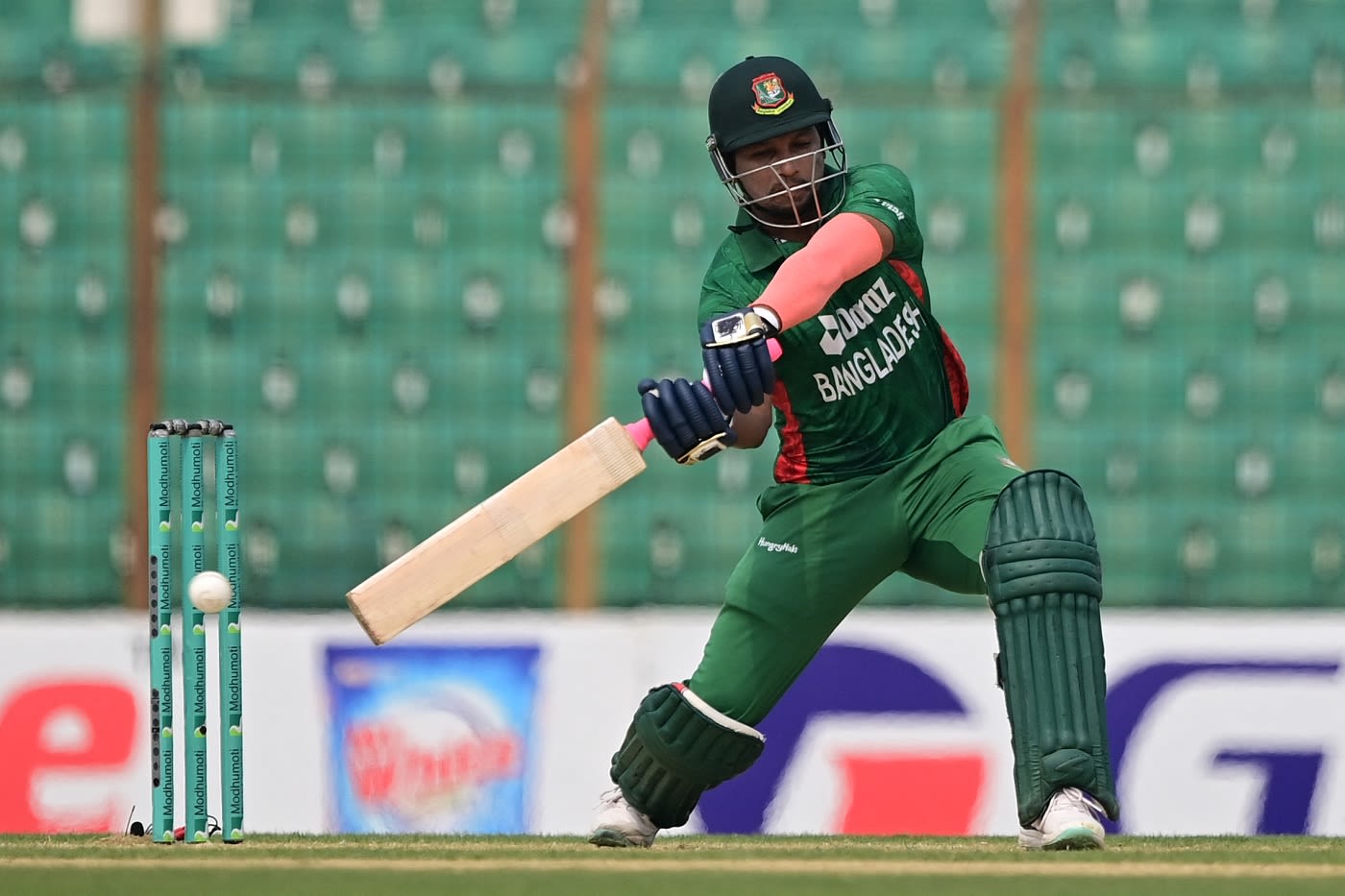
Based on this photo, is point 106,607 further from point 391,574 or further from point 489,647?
point 391,574

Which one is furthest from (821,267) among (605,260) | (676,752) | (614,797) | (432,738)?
(605,260)

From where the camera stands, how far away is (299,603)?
6.19 m

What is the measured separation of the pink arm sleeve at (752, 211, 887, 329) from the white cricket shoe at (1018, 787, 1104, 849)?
30.7 inches

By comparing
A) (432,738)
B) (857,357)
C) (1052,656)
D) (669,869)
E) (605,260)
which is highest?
(605,260)

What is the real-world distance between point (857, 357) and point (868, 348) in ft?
0.07

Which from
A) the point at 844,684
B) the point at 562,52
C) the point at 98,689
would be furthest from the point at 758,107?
the point at 562,52

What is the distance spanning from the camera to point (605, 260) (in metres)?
6.29

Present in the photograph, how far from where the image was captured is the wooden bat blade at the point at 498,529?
3330 mm

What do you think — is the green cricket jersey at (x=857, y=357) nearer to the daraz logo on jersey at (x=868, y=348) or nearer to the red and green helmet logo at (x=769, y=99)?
the daraz logo on jersey at (x=868, y=348)

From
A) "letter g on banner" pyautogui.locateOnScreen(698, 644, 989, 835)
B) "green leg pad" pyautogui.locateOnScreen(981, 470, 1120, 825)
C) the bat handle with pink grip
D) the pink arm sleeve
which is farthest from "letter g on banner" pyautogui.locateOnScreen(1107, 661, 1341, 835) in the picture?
the bat handle with pink grip

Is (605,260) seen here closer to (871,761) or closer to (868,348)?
(871,761)

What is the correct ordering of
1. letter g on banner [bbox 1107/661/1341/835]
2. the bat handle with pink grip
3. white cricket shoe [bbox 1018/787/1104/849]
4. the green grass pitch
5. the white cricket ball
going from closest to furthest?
the green grass pitch
white cricket shoe [bbox 1018/787/1104/849]
the bat handle with pink grip
the white cricket ball
letter g on banner [bbox 1107/661/1341/835]

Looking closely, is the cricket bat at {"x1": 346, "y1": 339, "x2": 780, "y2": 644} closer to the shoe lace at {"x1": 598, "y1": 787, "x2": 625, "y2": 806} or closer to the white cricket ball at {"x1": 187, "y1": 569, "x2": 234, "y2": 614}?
the white cricket ball at {"x1": 187, "y1": 569, "x2": 234, "y2": 614}

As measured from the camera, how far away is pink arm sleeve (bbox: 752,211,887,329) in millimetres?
3457
